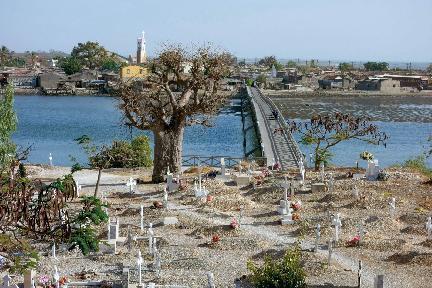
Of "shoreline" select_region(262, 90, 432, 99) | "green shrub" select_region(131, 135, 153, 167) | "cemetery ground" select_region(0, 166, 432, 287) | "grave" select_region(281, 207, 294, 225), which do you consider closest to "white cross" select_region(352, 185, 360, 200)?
"cemetery ground" select_region(0, 166, 432, 287)

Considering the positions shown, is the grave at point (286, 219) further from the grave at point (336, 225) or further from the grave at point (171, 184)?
the grave at point (171, 184)

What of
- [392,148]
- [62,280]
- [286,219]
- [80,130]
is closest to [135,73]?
[80,130]

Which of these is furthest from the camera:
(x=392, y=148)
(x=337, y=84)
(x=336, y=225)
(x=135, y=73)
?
(x=337, y=84)

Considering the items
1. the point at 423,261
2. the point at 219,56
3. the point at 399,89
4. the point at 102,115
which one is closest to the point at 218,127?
the point at 102,115

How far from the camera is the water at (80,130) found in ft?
206

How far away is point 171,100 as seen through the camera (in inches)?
1270

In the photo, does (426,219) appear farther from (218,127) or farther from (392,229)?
(218,127)

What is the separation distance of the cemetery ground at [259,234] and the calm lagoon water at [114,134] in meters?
16.7

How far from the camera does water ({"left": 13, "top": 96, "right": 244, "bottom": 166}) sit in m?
62.7

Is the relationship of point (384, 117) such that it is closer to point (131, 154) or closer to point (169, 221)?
point (131, 154)

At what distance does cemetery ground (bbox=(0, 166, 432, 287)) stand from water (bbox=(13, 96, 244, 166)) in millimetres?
12444

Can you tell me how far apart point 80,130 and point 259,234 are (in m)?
63.2

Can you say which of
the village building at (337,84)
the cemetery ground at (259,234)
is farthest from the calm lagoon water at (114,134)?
the village building at (337,84)

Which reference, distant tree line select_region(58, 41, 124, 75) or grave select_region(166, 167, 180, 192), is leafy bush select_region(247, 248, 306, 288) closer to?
grave select_region(166, 167, 180, 192)
